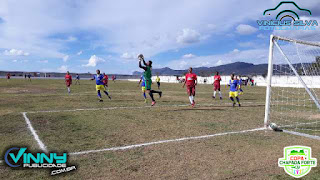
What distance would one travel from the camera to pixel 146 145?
5844 mm

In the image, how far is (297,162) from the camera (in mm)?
4531

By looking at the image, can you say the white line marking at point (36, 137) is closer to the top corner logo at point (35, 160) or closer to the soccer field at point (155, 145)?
the soccer field at point (155, 145)

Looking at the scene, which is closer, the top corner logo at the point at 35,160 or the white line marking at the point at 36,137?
the top corner logo at the point at 35,160

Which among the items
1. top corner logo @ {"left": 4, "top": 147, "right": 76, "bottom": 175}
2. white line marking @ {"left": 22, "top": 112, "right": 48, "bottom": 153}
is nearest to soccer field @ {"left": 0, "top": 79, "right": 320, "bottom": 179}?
white line marking @ {"left": 22, "top": 112, "right": 48, "bottom": 153}

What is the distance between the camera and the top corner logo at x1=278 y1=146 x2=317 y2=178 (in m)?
4.28

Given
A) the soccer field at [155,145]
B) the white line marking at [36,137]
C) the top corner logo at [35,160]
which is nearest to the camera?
the soccer field at [155,145]

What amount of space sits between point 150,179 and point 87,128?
4.24m

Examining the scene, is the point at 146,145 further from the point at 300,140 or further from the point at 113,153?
the point at 300,140

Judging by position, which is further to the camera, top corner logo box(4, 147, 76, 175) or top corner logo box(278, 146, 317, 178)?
top corner logo box(4, 147, 76, 175)

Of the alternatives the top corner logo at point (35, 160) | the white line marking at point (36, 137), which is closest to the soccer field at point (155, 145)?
the white line marking at point (36, 137)

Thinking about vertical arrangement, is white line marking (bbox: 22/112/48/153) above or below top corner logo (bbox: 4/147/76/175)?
above

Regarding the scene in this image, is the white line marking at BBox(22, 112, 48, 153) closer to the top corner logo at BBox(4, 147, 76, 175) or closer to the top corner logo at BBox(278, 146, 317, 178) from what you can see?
the top corner logo at BBox(4, 147, 76, 175)

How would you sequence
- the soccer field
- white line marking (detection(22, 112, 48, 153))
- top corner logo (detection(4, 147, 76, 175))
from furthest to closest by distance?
white line marking (detection(22, 112, 48, 153)) → top corner logo (detection(4, 147, 76, 175)) → the soccer field

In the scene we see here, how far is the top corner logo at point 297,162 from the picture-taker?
4.28m
